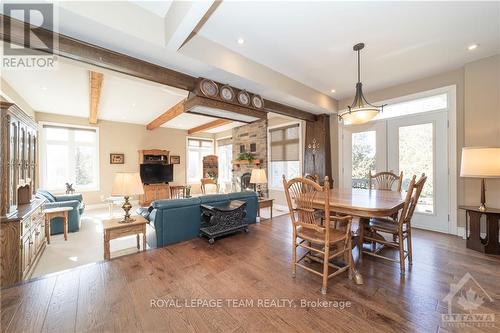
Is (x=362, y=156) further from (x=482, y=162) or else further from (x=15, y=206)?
(x=15, y=206)

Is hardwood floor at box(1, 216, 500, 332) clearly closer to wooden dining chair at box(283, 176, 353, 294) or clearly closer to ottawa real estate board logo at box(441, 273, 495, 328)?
ottawa real estate board logo at box(441, 273, 495, 328)

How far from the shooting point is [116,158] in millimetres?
7129

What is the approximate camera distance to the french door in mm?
3791

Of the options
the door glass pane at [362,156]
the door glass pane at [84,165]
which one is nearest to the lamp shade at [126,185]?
the door glass pane at [362,156]

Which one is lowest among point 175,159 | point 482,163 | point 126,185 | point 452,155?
point 126,185

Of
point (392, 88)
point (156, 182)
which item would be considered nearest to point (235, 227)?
point (392, 88)

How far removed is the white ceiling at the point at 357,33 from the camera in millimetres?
2217

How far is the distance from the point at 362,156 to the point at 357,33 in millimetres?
2906

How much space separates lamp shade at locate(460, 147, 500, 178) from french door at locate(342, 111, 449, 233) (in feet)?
2.86

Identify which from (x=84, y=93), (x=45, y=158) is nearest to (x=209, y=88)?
(x=84, y=93)

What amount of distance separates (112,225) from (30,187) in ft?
5.32

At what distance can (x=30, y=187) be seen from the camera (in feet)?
10.1

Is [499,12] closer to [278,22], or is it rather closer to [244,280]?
[278,22]

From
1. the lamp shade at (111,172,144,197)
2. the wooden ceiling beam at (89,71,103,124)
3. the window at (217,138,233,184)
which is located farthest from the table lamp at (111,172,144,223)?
the window at (217,138,233,184)
